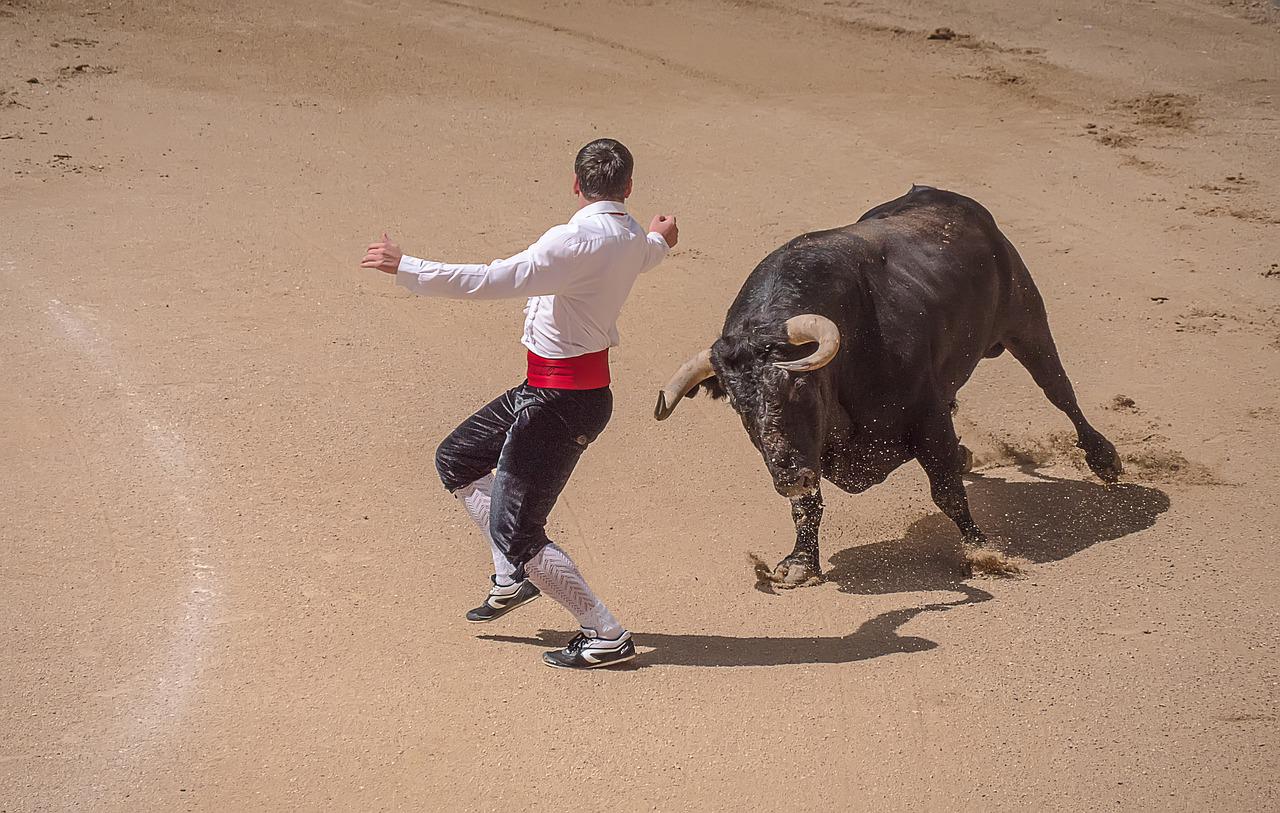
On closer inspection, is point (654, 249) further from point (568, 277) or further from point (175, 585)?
point (175, 585)

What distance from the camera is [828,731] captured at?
564cm

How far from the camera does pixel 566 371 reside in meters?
5.61

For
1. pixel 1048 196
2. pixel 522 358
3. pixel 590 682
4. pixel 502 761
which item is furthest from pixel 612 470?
pixel 1048 196

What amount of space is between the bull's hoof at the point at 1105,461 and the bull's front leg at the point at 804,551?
2458 millimetres

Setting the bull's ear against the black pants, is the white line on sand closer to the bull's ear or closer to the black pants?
the black pants

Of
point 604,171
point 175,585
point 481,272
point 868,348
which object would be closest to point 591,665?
point 481,272

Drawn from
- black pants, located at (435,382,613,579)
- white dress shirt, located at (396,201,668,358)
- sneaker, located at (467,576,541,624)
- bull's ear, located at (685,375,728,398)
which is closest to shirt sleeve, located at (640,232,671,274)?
white dress shirt, located at (396,201,668,358)

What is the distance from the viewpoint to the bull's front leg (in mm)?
7023

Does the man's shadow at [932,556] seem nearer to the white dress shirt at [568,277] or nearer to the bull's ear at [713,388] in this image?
the bull's ear at [713,388]

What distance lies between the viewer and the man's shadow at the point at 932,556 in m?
6.26

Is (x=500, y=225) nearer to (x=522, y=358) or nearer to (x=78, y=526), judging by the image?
(x=522, y=358)

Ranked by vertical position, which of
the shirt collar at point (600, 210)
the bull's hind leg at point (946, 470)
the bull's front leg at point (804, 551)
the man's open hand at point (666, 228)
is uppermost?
the shirt collar at point (600, 210)

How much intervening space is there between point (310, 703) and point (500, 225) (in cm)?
672

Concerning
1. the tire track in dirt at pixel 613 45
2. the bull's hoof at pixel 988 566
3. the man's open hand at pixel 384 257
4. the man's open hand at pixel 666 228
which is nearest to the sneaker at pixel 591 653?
the man's open hand at pixel 666 228
